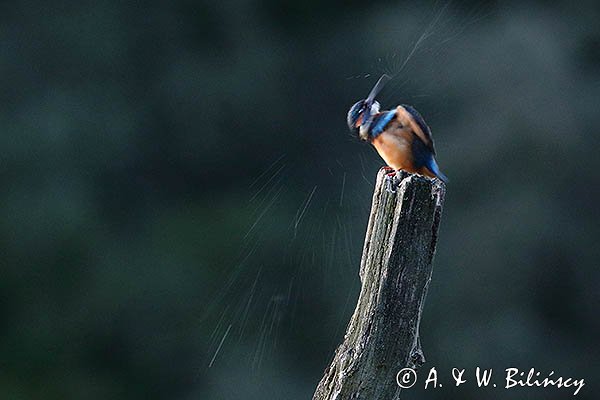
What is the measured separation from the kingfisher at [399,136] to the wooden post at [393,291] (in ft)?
0.78

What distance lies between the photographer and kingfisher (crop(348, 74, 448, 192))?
6.06 feet

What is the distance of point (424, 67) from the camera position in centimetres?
502

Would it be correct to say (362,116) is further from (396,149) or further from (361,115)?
(396,149)

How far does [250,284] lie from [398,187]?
3.33 m

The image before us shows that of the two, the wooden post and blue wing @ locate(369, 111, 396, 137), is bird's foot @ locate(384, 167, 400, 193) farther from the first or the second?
blue wing @ locate(369, 111, 396, 137)

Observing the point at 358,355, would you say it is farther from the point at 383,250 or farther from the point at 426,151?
the point at 426,151

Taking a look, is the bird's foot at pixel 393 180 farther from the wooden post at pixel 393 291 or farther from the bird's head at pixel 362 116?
the bird's head at pixel 362 116

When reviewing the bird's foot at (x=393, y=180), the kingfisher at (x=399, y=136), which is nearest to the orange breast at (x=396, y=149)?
the kingfisher at (x=399, y=136)

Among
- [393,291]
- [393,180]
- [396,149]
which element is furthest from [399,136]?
[393,291]

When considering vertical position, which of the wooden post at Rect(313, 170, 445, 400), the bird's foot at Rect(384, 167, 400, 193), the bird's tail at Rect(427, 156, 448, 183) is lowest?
the wooden post at Rect(313, 170, 445, 400)

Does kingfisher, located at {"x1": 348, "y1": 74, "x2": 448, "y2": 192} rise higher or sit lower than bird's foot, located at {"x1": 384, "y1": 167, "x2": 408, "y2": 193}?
higher

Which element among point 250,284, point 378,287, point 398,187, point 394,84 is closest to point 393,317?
point 378,287

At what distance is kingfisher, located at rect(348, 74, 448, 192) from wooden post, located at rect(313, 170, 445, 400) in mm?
237

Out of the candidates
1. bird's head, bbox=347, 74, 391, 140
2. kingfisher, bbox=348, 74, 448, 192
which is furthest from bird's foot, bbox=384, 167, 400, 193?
bird's head, bbox=347, 74, 391, 140
